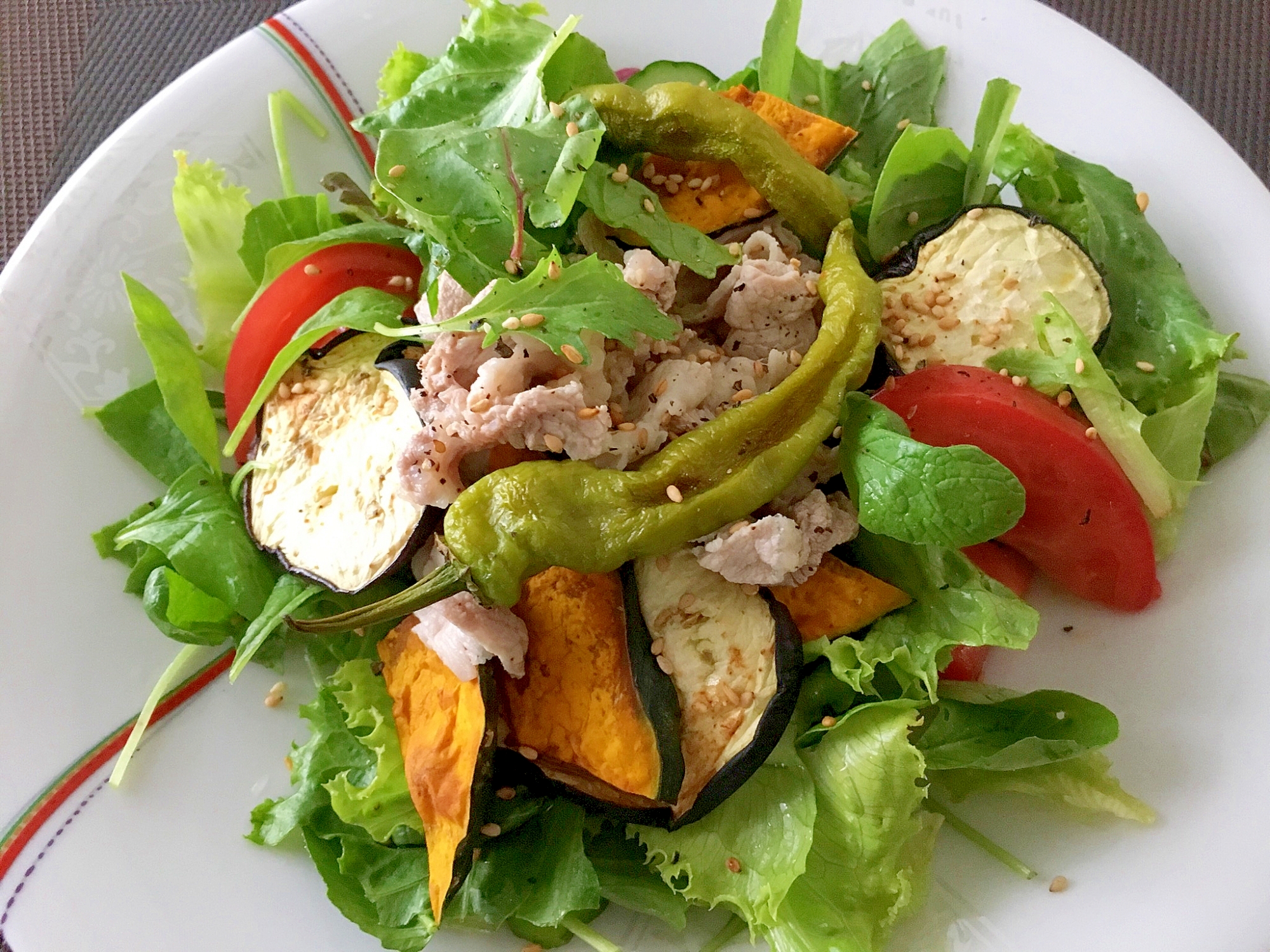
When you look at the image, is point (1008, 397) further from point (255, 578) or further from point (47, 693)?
point (47, 693)

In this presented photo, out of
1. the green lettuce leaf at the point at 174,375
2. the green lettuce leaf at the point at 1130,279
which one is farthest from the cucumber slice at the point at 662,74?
the green lettuce leaf at the point at 174,375

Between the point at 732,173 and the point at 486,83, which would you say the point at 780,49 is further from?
the point at 486,83

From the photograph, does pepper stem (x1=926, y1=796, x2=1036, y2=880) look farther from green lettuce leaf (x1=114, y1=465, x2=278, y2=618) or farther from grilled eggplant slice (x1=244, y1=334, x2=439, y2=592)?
green lettuce leaf (x1=114, y1=465, x2=278, y2=618)

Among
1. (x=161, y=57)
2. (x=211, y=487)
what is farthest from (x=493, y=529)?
(x=161, y=57)

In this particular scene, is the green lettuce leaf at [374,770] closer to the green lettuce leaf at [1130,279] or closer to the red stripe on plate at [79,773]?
the red stripe on plate at [79,773]

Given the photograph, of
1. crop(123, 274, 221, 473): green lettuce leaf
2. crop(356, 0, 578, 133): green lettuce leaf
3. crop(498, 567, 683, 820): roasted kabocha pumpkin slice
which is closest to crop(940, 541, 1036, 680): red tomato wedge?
crop(498, 567, 683, 820): roasted kabocha pumpkin slice

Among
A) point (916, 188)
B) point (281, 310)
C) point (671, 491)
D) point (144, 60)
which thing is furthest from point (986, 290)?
point (144, 60)
